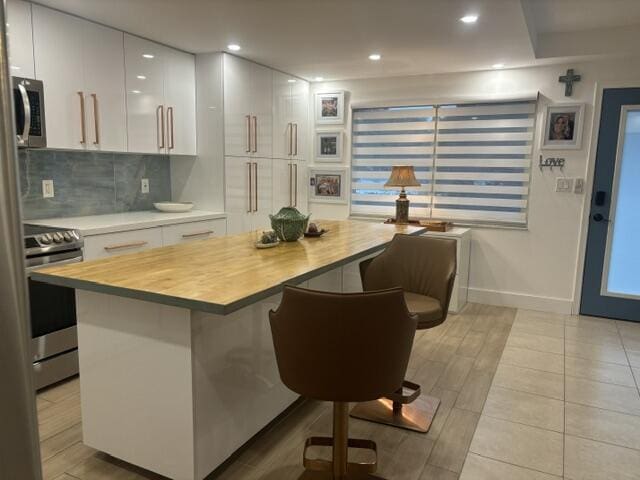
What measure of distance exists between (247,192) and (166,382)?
9.17ft

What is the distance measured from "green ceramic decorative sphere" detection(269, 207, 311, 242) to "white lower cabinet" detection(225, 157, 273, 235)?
5.36 ft

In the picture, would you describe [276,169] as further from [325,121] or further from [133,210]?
[133,210]

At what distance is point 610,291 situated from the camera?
4363 mm

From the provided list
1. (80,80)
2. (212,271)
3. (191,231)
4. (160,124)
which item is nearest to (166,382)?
→ (212,271)

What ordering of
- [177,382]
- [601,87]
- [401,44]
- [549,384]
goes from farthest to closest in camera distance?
[601,87]
[401,44]
[549,384]
[177,382]

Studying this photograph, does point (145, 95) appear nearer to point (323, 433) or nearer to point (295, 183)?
point (295, 183)

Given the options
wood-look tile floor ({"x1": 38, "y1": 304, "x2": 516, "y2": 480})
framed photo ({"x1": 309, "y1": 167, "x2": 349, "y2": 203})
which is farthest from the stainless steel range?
framed photo ({"x1": 309, "y1": 167, "x2": 349, "y2": 203})

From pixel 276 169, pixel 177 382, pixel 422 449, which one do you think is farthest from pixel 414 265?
pixel 276 169

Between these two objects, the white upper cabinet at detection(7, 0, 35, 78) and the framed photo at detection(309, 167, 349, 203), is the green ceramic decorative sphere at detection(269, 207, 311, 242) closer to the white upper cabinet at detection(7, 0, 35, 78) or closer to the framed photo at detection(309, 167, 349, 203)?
the white upper cabinet at detection(7, 0, 35, 78)

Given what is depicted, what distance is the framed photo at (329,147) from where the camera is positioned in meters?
5.38

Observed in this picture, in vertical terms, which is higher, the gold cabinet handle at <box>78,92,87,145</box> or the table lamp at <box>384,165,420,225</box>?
the gold cabinet handle at <box>78,92,87,145</box>

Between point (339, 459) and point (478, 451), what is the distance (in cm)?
81

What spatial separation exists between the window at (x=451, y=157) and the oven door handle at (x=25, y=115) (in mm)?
3326

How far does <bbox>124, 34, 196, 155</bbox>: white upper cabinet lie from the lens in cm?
365
